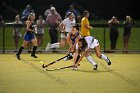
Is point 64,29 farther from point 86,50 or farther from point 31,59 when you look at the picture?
point 86,50

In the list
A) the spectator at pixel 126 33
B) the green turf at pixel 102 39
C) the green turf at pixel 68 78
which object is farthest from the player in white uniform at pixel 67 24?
the green turf at pixel 102 39

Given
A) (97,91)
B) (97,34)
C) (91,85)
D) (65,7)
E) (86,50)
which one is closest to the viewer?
(97,91)

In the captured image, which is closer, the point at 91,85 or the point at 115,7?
the point at 91,85

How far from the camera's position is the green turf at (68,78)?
14.4 metres

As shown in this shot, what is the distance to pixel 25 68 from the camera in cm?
1983

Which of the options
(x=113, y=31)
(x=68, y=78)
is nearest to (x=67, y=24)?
(x=113, y=31)

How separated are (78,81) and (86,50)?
142 inches

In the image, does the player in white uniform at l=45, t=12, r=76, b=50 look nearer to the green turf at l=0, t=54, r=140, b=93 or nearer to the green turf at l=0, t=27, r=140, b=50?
the green turf at l=0, t=54, r=140, b=93

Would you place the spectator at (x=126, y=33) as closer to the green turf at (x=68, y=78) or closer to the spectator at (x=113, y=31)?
the spectator at (x=113, y=31)

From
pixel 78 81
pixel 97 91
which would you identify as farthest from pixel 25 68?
pixel 97 91

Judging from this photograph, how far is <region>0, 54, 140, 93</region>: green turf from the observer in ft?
47.2

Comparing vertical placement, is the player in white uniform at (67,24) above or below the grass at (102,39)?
above

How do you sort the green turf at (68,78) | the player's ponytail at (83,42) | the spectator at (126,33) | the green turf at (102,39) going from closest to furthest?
the green turf at (68,78) < the player's ponytail at (83,42) < the spectator at (126,33) < the green turf at (102,39)

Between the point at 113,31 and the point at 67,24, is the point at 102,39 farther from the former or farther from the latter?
the point at 67,24
